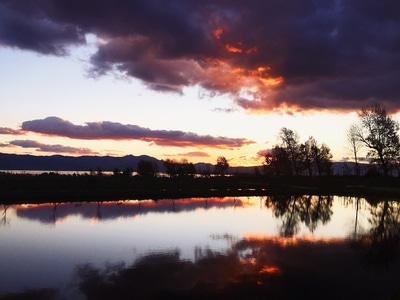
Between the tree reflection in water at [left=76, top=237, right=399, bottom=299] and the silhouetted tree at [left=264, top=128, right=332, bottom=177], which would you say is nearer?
the tree reflection in water at [left=76, top=237, right=399, bottom=299]

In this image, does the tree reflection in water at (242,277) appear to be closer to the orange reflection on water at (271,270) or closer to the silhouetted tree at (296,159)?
the orange reflection on water at (271,270)

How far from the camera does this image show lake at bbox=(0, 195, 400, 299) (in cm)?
1677

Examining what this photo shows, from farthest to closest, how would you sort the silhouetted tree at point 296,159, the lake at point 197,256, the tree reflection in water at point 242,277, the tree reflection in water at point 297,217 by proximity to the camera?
the silhouetted tree at point 296,159 < the tree reflection in water at point 297,217 < the lake at point 197,256 < the tree reflection in water at point 242,277

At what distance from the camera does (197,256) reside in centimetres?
2259

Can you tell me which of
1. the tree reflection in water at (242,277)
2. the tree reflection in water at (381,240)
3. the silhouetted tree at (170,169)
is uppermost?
the silhouetted tree at (170,169)

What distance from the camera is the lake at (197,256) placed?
1677cm

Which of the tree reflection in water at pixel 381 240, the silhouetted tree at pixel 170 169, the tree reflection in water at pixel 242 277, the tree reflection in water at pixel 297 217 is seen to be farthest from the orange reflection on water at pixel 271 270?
the silhouetted tree at pixel 170 169

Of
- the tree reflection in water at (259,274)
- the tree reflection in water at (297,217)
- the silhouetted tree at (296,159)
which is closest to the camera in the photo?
the tree reflection in water at (259,274)

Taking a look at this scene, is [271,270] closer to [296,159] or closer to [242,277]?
[242,277]

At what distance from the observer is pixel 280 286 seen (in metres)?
17.3

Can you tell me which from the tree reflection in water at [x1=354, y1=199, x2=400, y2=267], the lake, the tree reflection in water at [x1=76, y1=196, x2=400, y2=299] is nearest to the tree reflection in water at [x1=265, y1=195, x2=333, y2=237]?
the lake

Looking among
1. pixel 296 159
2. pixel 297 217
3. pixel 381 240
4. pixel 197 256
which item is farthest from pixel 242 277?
pixel 296 159

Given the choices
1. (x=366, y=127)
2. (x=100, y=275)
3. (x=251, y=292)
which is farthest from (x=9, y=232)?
(x=366, y=127)

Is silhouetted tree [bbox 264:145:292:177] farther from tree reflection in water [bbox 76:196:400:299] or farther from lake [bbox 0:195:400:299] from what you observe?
tree reflection in water [bbox 76:196:400:299]
